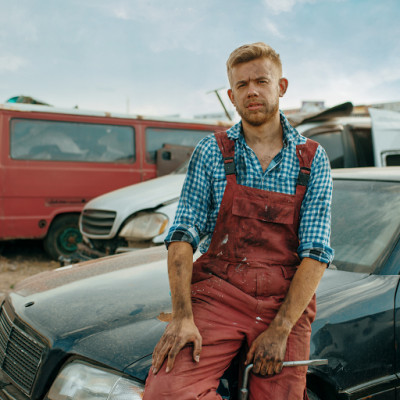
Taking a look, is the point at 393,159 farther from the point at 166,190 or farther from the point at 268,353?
the point at 268,353

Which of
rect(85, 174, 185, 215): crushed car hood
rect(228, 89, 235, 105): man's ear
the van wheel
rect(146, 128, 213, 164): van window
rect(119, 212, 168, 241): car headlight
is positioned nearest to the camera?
rect(228, 89, 235, 105): man's ear

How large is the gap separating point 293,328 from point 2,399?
1172mm

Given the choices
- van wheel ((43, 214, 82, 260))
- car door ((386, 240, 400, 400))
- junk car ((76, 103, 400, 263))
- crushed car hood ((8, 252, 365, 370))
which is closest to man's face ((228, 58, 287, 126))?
crushed car hood ((8, 252, 365, 370))

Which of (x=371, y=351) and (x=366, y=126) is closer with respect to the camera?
(x=371, y=351)

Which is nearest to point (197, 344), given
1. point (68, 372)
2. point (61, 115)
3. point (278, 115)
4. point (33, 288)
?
point (68, 372)

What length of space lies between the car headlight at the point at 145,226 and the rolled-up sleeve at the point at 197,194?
2563 mm

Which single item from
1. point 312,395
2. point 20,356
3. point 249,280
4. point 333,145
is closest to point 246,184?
point 249,280

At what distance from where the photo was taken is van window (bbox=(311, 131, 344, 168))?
17.0ft

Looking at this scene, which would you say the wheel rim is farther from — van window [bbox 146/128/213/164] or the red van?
van window [bbox 146/128/213/164]

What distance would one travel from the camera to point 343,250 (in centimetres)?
222

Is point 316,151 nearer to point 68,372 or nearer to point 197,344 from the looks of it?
point 197,344

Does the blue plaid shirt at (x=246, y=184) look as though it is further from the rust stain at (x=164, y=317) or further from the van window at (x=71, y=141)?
the van window at (x=71, y=141)

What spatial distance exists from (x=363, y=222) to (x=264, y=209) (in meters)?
0.93

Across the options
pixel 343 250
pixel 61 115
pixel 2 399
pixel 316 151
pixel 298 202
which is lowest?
pixel 2 399
